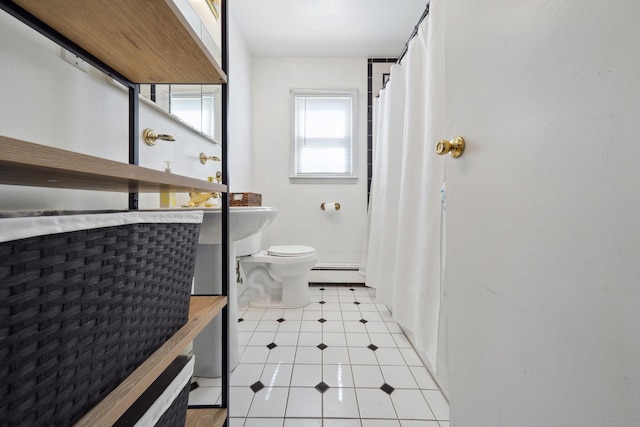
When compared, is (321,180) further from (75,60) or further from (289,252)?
(75,60)

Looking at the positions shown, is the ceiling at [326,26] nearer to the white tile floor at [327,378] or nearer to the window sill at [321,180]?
the window sill at [321,180]

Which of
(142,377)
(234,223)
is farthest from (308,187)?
(142,377)

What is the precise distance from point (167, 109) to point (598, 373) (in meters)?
1.46

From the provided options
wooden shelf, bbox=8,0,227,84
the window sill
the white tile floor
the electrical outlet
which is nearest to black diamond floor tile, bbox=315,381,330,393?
the white tile floor

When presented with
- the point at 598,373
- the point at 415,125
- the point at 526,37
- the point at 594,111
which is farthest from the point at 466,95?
the point at 415,125

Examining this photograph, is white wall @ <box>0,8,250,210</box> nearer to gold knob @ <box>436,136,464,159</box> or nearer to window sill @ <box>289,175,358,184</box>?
gold knob @ <box>436,136,464,159</box>

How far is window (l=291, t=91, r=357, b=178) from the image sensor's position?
242cm

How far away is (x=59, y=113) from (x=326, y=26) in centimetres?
196

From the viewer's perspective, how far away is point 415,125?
4.34ft

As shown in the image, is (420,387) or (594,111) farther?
(420,387)

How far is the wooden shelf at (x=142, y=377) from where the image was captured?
0.36 meters

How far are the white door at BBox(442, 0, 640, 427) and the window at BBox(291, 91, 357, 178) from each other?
1788 millimetres

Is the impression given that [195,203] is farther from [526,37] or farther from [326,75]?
[326,75]

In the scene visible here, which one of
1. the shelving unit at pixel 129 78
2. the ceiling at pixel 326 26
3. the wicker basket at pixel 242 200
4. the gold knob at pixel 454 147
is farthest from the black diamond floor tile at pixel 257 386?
the ceiling at pixel 326 26
